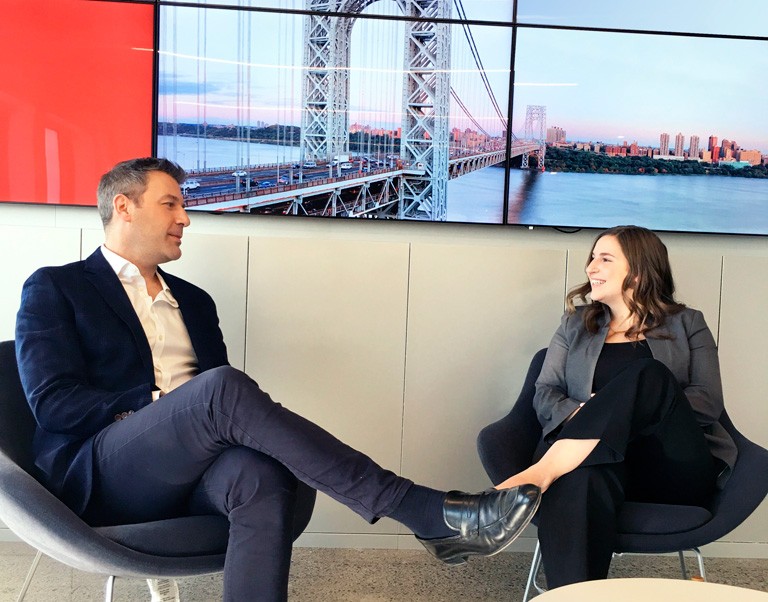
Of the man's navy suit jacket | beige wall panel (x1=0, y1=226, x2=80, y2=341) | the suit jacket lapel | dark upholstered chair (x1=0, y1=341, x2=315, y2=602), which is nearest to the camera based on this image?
dark upholstered chair (x1=0, y1=341, x2=315, y2=602)

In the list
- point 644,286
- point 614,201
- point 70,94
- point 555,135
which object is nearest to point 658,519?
point 644,286

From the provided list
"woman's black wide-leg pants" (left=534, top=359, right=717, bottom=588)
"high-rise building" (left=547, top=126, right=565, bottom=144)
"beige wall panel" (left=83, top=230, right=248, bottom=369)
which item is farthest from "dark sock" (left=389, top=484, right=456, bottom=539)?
"high-rise building" (left=547, top=126, right=565, bottom=144)

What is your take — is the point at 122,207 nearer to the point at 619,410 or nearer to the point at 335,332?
the point at 335,332

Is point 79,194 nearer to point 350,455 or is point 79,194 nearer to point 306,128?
point 306,128

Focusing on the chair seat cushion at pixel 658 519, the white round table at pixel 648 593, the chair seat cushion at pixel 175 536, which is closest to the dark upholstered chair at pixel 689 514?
the chair seat cushion at pixel 658 519

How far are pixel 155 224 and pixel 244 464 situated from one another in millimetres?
883

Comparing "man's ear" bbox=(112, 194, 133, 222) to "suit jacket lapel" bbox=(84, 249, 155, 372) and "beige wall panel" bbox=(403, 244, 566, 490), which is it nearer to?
"suit jacket lapel" bbox=(84, 249, 155, 372)

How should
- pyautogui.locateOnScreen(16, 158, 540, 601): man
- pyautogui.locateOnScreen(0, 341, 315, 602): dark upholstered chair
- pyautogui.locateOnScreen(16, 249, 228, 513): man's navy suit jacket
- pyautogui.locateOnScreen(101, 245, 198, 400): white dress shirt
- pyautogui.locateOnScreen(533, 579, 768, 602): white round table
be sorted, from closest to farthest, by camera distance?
pyautogui.locateOnScreen(533, 579, 768, 602): white round table
pyautogui.locateOnScreen(0, 341, 315, 602): dark upholstered chair
pyautogui.locateOnScreen(16, 158, 540, 601): man
pyautogui.locateOnScreen(16, 249, 228, 513): man's navy suit jacket
pyautogui.locateOnScreen(101, 245, 198, 400): white dress shirt

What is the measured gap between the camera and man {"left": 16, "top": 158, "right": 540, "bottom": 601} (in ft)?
6.48

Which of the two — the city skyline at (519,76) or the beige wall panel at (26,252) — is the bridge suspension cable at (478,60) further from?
the beige wall panel at (26,252)

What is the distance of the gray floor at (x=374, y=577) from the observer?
2.80 meters

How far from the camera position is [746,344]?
10.8 ft

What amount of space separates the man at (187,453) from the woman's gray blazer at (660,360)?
754 mm

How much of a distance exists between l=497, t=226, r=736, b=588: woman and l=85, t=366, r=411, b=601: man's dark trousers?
42cm
